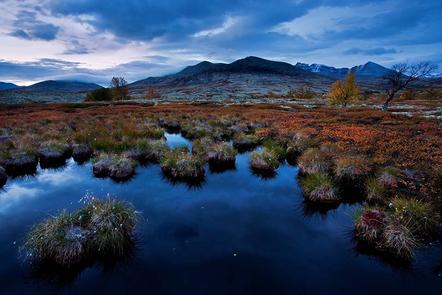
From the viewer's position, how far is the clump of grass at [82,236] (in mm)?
8812

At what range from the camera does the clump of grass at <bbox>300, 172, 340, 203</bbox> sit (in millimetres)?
13652

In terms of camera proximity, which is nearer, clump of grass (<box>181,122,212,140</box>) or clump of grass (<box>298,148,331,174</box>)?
clump of grass (<box>298,148,331,174</box>)

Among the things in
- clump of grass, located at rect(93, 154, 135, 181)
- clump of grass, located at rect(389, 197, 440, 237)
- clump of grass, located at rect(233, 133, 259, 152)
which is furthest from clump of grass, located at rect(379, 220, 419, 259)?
clump of grass, located at rect(233, 133, 259, 152)

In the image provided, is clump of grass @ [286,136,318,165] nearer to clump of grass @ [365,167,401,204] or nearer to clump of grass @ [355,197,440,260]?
clump of grass @ [365,167,401,204]

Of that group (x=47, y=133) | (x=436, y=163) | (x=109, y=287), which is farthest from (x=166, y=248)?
(x=47, y=133)

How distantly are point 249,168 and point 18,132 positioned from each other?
24.8m

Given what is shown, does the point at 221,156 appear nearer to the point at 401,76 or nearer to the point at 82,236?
the point at 82,236

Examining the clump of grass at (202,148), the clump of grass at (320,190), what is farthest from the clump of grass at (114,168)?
the clump of grass at (320,190)

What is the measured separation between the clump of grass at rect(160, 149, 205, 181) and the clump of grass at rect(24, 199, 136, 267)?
684 cm

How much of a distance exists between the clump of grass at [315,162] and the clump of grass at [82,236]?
37.9 feet

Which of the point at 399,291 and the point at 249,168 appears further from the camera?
the point at 249,168

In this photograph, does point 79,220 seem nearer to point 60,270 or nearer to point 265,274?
point 60,270

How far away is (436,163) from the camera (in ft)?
53.6

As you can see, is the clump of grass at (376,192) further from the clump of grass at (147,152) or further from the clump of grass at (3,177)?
the clump of grass at (3,177)
